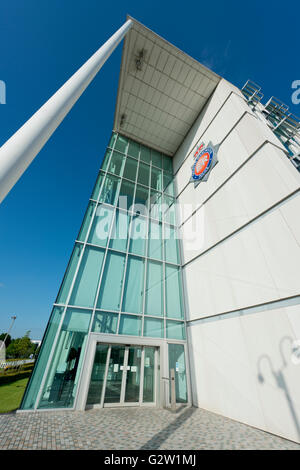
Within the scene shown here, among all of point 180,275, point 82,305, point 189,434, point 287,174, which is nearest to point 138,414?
point 189,434

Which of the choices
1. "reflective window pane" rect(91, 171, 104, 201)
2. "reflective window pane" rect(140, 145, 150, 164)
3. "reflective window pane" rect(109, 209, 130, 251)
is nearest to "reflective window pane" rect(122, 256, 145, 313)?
"reflective window pane" rect(109, 209, 130, 251)

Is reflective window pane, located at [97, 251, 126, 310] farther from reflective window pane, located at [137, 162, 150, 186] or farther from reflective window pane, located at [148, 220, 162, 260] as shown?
reflective window pane, located at [137, 162, 150, 186]

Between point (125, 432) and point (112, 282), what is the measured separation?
15.9 feet

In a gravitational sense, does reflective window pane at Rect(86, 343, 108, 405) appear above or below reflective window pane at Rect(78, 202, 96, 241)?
below

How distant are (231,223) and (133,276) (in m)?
5.20

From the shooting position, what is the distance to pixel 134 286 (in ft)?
28.4

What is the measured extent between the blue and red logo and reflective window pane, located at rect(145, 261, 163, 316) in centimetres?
572

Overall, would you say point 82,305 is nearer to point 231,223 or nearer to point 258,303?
point 258,303

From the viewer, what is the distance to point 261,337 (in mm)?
5547

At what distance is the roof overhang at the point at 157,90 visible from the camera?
10.6 metres

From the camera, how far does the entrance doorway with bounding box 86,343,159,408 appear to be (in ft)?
21.5

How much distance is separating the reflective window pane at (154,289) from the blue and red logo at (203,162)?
5723mm

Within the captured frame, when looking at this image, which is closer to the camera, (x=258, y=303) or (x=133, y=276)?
(x=258, y=303)

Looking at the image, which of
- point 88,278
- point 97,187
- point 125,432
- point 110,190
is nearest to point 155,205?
point 110,190
